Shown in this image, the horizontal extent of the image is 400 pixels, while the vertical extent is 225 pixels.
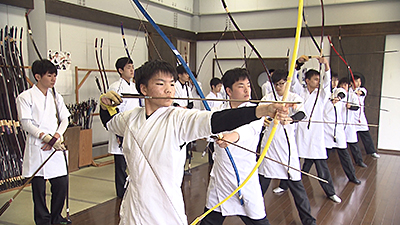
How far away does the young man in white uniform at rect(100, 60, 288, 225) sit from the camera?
4.12ft

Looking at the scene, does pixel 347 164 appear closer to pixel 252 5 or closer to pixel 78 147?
pixel 78 147

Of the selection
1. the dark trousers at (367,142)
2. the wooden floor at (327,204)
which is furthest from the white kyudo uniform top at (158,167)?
the dark trousers at (367,142)

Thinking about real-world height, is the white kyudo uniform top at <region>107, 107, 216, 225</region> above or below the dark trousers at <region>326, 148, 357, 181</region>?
above

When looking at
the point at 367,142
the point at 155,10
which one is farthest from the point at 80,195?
the point at 367,142

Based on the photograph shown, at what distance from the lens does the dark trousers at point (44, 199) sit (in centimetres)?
247

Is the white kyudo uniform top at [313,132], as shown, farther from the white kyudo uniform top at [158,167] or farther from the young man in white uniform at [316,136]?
the white kyudo uniform top at [158,167]

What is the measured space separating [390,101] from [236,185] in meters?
5.08

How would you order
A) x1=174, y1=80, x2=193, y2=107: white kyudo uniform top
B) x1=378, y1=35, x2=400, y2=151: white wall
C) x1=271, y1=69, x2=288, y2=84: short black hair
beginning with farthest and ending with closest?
x1=378, y1=35, x2=400, y2=151: white wall, x1=174, y1=80, x2=193, y2=107: white kyudo uniform top, x1=271, y1=69, x2=288, y2=84: short black hair

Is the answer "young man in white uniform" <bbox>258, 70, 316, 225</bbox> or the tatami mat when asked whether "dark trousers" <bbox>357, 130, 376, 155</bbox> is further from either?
the tatami mat

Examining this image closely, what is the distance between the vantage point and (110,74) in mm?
5230

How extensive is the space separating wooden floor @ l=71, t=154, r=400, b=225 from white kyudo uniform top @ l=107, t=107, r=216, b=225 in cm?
156

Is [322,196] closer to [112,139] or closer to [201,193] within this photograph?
[201,193]

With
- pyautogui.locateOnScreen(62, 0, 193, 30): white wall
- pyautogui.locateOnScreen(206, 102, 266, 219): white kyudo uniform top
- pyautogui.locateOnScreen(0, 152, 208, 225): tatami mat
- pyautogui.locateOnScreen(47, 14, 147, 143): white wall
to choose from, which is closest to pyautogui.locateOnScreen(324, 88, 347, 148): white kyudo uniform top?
pyautogui.locateOnScreen(206, 102, 266, 219): white kyudo uniform top

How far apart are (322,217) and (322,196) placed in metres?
0.60
